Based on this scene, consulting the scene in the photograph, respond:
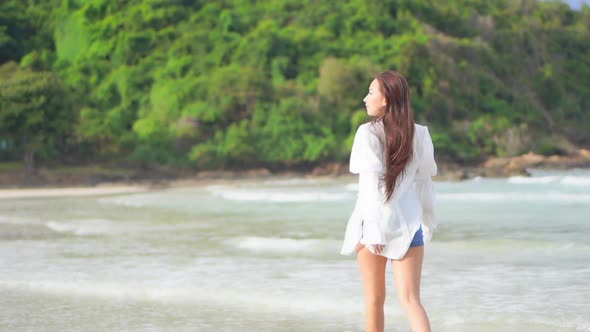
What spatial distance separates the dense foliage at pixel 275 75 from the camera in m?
54.9

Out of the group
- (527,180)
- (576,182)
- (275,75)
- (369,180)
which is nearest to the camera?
(369,180)

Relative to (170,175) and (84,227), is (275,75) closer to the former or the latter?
(170,175)

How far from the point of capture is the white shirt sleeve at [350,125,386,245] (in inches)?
164

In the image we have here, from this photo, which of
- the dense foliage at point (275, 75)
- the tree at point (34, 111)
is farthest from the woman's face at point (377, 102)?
the dense foliage at point (275, 75)

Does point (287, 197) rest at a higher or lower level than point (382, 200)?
lower

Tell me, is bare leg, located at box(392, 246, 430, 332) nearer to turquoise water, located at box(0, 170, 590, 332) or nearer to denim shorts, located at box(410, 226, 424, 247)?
denim shorts, located at box(410, 226, 424, 247)

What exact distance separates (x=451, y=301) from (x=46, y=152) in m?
40.0

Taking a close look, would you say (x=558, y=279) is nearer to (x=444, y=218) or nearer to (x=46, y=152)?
(x=444, y=218)

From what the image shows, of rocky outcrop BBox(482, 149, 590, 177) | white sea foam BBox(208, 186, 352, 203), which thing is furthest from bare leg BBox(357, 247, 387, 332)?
rocky outcrop BBox(482, 149, 590, 177)

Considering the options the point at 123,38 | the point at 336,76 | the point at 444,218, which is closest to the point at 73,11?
the point at 123,38

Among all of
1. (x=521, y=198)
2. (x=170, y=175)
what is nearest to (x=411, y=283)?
(x=521, y=198)

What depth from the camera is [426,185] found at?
4336 millimetres

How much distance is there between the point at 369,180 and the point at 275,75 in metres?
57.5

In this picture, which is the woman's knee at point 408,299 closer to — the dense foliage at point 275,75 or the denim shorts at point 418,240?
the denim shorts at point 418,240
